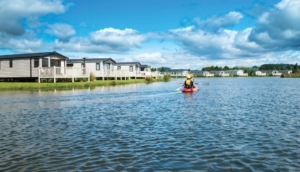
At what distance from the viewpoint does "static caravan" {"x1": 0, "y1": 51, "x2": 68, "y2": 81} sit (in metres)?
46.2

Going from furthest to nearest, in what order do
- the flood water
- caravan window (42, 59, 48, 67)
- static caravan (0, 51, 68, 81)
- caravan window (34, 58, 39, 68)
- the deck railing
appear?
1. caravan window (42, 59, 48, 67)
2. static caravan (0, 51, 68, 81)
3. caravan window (34, 58, 39, 68)
4. the deck railing
5. the flood water

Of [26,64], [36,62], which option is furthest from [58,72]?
[26,64]

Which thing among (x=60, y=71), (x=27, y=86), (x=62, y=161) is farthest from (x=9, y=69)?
(x=62, y=161)

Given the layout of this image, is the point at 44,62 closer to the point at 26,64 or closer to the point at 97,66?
the point at 26,64

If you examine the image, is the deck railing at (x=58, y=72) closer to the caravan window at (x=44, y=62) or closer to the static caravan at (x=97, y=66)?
the caravan window at (x=44, y=62)

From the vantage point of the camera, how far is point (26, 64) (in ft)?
154

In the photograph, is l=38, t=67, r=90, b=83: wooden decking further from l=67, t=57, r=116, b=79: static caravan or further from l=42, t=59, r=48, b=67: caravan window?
l=67, t=57, r=116, b=79: static caravan

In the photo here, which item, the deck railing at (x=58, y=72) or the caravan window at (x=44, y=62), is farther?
the caravan window at (x=44, y=62)

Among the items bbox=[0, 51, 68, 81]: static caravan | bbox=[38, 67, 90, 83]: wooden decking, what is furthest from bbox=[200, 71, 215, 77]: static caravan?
bbox=[38, 67, 90, 83]: wooden decking

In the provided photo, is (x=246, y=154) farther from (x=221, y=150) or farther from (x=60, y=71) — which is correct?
(x=60, y=71)

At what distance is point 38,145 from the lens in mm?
9461

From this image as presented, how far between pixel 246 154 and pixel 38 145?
6961 millimetres

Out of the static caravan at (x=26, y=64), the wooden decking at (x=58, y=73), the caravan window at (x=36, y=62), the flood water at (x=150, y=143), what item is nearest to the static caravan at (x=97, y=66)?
the static caravan at (x=26, y=64)

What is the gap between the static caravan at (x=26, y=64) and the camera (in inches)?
1818
